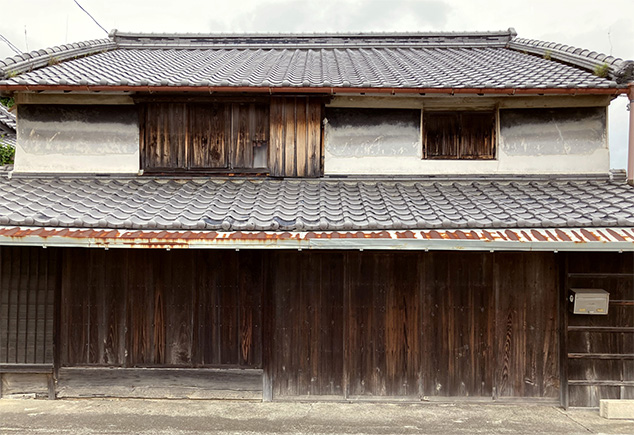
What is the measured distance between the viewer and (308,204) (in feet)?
18.3

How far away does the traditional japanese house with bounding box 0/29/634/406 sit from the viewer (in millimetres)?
5059

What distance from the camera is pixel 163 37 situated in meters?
11.7

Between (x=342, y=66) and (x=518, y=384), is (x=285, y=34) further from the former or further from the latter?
(x=518, y=384)

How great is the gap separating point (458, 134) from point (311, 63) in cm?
428

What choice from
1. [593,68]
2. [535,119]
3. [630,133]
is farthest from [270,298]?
[593,68]

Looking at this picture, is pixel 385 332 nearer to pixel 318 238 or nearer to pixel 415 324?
pixel 415 324

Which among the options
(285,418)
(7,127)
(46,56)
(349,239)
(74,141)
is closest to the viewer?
(349,239)

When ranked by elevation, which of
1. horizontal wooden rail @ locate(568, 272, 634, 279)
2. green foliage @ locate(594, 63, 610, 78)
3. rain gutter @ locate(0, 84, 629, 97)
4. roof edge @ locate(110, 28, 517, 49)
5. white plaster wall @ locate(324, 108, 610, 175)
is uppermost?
roof edge @ locate(110, 28, 517, 49)

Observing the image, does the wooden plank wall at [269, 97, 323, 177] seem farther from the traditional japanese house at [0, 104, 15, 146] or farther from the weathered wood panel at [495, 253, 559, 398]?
the traditional japanese house at [0, 104, 15, 146]

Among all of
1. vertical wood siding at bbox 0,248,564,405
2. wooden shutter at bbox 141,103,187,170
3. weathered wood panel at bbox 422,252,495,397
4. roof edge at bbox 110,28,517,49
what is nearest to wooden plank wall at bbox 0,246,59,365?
vertical wood siding at bbox 0,248,564,405

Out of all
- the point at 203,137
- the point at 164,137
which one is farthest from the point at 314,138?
the point at 164,137

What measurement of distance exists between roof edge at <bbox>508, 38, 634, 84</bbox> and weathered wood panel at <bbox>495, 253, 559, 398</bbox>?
335 centimetres

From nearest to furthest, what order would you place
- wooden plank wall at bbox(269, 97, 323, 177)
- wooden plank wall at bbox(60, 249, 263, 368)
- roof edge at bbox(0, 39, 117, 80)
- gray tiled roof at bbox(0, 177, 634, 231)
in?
gray tiled roof at bbox(0, 177, 634, 231), wooden plank wall at bbox(60, 249, 263, 368), roof edge at bbox(0, 39, 117, 80), wooden plank wall at bbox(269, 97, 323, 177)

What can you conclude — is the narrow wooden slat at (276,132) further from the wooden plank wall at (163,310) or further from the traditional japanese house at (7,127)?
the traditional japanese house at (7,127)
